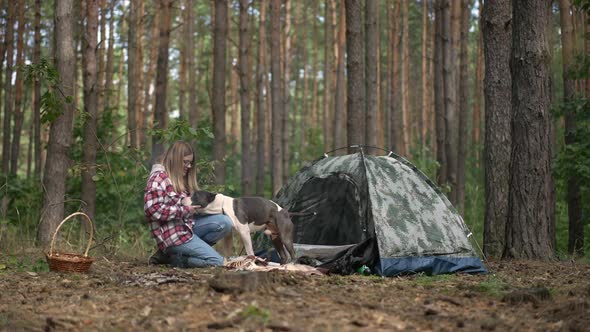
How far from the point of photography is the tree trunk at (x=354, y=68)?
11.0 m

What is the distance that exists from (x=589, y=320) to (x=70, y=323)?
140 inches

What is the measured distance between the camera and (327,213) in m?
9.93

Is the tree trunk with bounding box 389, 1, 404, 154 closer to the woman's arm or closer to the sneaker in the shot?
the sneaker

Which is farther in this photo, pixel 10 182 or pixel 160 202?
pixel 10 182

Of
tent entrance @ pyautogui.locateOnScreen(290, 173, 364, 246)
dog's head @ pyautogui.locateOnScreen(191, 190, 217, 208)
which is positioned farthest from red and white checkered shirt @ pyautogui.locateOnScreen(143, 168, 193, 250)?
tent entrance @ pyautogui.locateOnScreen(290, 173, 364, 246)

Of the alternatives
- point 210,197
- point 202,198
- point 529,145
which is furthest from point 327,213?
point 529,145

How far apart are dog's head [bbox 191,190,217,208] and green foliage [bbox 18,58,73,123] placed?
7.97 ft

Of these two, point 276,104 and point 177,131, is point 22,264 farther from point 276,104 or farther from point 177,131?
point 276,104

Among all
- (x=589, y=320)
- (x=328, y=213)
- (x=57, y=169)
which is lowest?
(x=589, y=320)

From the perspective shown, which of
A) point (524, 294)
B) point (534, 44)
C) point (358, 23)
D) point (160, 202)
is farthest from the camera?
point (358, 23)

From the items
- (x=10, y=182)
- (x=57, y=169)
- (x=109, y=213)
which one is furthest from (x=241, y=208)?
(x=10, y=182)

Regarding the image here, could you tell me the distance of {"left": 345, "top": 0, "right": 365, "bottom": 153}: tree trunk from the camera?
1096cm

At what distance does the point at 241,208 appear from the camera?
8.16 m

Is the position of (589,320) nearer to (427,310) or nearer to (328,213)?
(427,310)
